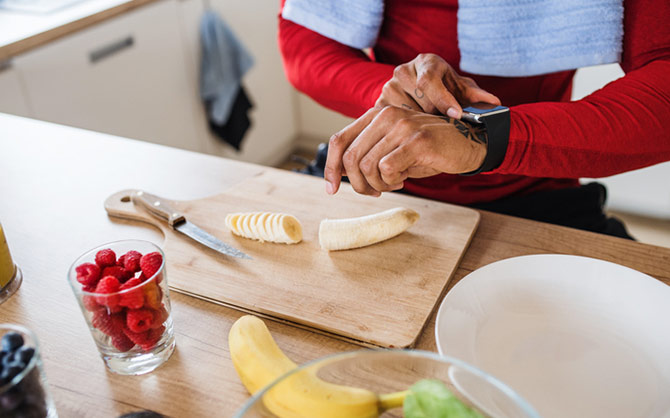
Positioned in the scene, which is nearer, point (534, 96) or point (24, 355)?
point (24, 355)

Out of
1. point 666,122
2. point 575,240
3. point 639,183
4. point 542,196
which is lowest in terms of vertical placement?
point 639,183

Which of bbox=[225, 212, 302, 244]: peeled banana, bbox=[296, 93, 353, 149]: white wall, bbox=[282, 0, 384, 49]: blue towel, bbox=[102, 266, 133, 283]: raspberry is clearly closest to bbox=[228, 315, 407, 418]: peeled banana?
bbox=[102, 266, 133, 283]: raspberry

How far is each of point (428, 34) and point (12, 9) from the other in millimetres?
1621

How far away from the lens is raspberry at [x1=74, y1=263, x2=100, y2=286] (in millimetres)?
599

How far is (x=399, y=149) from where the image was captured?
760mm

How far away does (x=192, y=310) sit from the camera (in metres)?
0.71

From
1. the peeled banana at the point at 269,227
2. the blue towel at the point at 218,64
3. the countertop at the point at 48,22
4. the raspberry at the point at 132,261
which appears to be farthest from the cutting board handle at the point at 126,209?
the blue towel at the point at 218,64

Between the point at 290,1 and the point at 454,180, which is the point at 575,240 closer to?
the point at 454,180

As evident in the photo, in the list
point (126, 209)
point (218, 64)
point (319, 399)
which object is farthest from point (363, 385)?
point (218, 64)

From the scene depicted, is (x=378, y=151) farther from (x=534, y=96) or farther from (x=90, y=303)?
(x=534, y=96)

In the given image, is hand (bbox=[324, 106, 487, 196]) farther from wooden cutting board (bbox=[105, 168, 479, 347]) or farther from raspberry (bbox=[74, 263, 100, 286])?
raspberry (bbox=[74, 263, 100, 286])

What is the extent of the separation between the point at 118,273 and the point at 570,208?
2.67 feet

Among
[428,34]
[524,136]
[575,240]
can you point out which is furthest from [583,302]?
[428,34]

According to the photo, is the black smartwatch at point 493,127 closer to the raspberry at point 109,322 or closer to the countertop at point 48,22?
the raspberry at point 109,322
